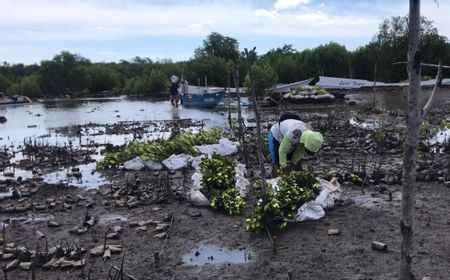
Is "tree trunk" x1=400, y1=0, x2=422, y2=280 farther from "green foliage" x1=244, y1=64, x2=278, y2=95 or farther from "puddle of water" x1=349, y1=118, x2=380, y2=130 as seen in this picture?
"green foliage" x1=244, y1=64, x2=278, y2=95

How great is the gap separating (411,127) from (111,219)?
601 centimetres

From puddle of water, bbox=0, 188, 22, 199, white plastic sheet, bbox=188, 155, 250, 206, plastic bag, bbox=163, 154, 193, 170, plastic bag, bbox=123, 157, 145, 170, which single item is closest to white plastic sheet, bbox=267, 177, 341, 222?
white plastic sheet, bbox=188, 155, 250, 206

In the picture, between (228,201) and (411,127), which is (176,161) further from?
(411,127)

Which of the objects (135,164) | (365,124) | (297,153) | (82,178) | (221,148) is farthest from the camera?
(365,124)

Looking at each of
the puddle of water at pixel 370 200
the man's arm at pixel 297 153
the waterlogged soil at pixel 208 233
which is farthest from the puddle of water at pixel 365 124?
the puddle of water at pixel 370 200

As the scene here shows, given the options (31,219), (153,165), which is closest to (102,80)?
(153,165)

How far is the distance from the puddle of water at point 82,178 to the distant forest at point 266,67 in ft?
94.4

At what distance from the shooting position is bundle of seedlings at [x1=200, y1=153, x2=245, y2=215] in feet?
26.8

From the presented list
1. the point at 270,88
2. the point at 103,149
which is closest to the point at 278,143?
the point at 103,149

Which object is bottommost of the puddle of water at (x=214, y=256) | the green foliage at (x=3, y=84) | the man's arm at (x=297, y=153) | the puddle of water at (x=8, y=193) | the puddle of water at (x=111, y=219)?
the puddle of water at (x=8, y=193)

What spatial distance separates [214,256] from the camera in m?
6.52

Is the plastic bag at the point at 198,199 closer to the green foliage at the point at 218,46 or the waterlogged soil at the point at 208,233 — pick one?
the waterlogged soil at the point at 208,233

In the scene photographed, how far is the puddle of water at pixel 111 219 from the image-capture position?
27.1 feet

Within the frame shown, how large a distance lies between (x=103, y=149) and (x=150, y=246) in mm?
10051
